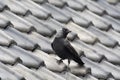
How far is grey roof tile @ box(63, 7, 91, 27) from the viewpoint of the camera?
5566 millimetres

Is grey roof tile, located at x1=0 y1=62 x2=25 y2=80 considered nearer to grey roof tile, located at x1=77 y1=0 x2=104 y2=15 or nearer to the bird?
the bird

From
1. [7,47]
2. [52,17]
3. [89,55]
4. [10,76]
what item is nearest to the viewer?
[10,76]

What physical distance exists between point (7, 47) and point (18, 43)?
141 mm

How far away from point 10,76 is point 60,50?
72 cm

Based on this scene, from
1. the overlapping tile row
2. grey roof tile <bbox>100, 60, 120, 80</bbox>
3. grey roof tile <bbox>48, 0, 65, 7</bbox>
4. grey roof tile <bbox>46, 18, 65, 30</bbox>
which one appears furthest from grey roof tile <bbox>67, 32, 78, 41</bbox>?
grey roof tile <bbox>48, 0, 65, 7</bbox>

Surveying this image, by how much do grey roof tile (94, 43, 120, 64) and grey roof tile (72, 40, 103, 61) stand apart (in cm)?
8

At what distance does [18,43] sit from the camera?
4.80 metres

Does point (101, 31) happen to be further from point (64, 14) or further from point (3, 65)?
point (3, 65)

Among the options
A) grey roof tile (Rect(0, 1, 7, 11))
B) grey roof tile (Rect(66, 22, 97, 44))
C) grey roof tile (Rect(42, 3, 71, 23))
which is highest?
grey roof tile (Rect(0, 1, 7, 11))

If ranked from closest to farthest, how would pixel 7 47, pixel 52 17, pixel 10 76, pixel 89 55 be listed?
1. pixel 10 76
2. pixel 7 47
3. pixel 89 55
4. pixel 52 17

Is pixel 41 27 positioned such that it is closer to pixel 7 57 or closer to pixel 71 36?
pixel 71 36

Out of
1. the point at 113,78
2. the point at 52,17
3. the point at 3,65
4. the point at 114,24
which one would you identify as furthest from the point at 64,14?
the point at 3,65

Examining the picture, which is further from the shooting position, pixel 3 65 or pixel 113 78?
pixel 113 78

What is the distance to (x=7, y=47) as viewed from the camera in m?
4.70
